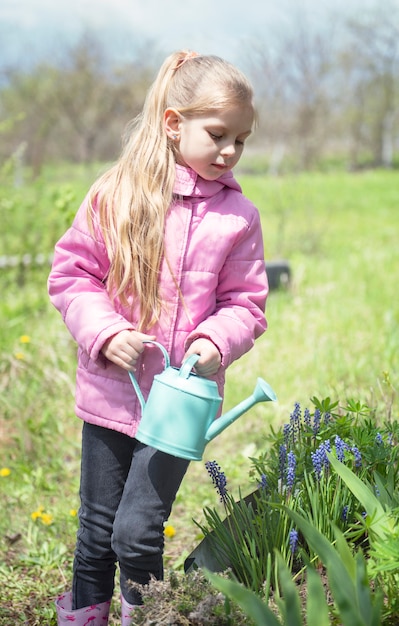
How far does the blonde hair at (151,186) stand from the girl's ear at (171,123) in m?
0.02

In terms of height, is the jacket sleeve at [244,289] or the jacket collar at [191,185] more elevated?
the jacket collar at [191,185]

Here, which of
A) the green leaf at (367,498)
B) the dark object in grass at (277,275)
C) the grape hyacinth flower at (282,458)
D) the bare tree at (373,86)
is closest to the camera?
the green leaf at (367,498)

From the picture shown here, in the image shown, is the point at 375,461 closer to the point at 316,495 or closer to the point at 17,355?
the point at 316,495

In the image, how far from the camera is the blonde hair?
70.2 inches

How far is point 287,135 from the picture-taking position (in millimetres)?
14531

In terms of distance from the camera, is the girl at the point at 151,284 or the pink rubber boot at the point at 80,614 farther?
the pink rubber boot at the point at 80,614

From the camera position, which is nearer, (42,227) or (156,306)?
(156,306)

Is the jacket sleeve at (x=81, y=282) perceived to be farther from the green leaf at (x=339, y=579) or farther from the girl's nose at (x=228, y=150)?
the green leaf at (x=339, y=579)

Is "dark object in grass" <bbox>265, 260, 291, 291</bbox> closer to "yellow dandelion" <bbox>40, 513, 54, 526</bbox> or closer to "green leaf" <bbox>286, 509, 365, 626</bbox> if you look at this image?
"yellow dandelion" <bbox>40, 513, 54, 526</bbox>

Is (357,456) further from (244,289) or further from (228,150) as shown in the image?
(228,150)

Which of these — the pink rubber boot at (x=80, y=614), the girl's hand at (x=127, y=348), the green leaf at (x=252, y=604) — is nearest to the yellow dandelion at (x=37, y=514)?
the pink rubber boot at (x=80, y=614)

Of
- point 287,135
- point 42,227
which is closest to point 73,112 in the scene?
point 287,135

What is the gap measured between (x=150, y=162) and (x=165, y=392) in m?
0.61

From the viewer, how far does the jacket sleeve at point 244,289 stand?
181 cm
